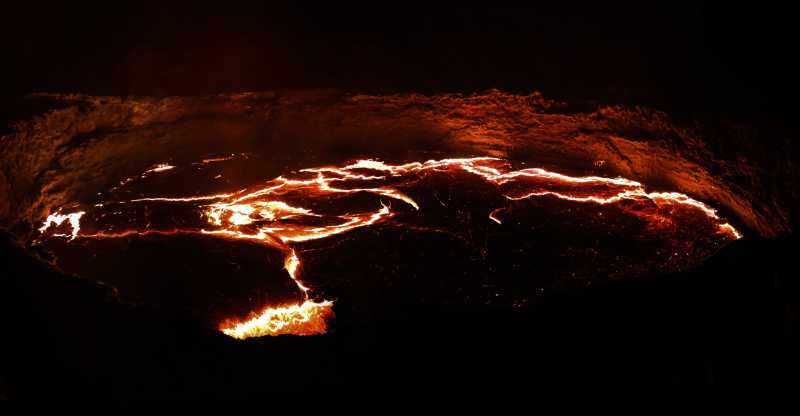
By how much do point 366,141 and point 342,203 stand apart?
4.95ft

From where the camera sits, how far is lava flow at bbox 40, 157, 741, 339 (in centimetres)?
516

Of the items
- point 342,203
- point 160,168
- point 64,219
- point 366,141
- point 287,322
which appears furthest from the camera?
point 366,141

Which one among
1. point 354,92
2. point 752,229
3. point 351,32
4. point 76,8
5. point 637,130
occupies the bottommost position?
point 752,229

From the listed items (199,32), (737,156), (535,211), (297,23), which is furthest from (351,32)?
(737,156)

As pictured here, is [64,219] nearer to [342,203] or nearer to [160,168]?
[160,168]

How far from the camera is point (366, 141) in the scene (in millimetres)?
6910

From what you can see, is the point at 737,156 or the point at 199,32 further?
the point at 199,32

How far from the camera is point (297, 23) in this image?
7809 millimetres

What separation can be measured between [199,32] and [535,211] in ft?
16.9

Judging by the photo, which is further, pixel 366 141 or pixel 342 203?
pixel 366 141

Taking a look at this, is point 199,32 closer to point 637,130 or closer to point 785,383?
point 637,130

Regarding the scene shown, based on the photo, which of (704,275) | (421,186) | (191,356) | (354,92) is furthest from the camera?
(354,92)

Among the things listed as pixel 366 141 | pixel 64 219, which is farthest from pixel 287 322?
pixel 366 141

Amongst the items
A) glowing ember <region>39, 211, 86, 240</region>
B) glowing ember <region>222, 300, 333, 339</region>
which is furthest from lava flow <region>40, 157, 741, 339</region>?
glowing ember <region>222, 300, 333, 339</region>
